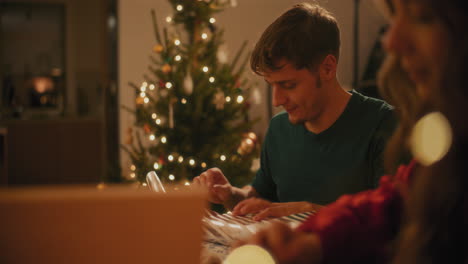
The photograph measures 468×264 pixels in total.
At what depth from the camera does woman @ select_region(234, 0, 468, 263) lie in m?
0.42

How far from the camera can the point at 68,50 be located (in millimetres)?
5613

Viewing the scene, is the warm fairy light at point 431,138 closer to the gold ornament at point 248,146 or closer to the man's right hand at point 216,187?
the man's right hand at point 216,187

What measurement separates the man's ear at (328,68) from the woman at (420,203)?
0.72 m

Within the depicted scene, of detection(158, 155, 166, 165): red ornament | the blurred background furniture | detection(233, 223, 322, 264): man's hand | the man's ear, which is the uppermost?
the man's ear

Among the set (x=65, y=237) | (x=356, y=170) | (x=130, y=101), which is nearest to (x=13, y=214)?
(x=65, y=237)

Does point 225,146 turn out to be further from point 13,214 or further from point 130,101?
point 13,214

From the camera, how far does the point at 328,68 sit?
4.10ft

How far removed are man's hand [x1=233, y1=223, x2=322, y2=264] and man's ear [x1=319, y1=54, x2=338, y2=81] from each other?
82 centimetres

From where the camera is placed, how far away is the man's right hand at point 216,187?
3.73 ft

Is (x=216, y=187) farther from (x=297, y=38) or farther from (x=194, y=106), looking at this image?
(x=194, y=106)

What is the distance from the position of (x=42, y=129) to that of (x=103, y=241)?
5187 mm

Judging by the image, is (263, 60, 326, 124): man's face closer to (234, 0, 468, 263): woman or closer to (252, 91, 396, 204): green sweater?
(252, 91, 396, 204): green sweater

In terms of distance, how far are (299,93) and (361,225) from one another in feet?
2.52

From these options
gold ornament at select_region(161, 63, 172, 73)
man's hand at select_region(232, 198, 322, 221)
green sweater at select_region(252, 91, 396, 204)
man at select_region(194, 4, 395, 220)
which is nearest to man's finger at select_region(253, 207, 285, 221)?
man's hand at select_region(232, 198, 322, 221)
